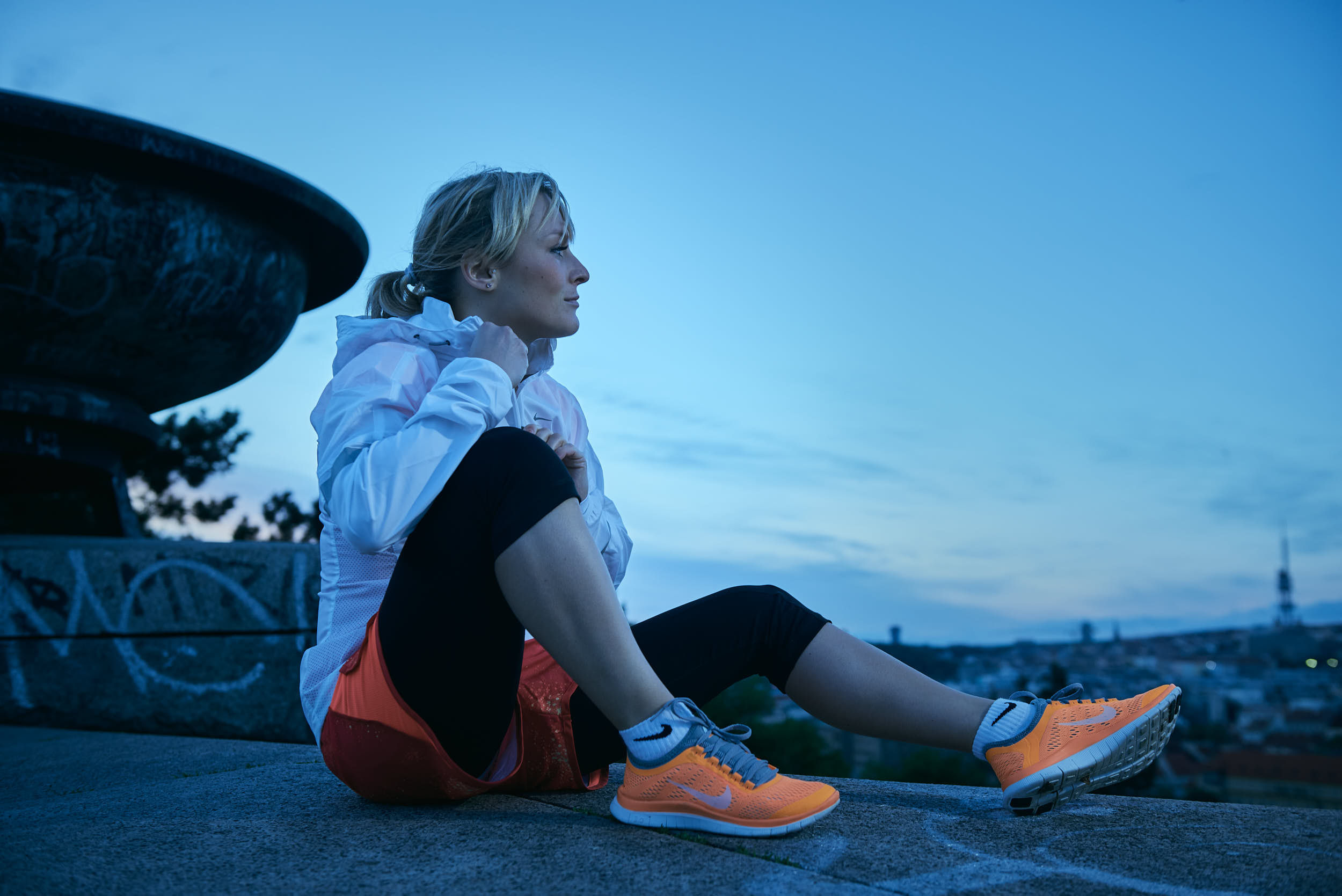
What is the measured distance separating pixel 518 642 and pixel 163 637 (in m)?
2.77

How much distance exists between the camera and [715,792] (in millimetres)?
1453

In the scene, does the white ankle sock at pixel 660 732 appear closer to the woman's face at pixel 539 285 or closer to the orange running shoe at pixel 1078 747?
the orange running shoe at pixel 1078 747

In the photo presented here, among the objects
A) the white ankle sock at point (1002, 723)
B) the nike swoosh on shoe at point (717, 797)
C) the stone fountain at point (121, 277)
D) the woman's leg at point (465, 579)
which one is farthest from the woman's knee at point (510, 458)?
the stone fountain at point (121, 277)

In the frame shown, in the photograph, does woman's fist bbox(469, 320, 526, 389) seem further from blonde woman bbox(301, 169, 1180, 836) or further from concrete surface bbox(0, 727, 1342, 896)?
concrete surface bbox(0, 727, 1342, 896)

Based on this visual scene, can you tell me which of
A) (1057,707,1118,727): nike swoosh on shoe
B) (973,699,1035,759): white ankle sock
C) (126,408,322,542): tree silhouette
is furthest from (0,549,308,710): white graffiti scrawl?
(126,408,322,542): tree silhouette

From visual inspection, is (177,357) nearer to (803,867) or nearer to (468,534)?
(468,534)

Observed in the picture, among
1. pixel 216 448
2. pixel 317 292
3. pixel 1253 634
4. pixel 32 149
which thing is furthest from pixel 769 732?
pixel 1253 634

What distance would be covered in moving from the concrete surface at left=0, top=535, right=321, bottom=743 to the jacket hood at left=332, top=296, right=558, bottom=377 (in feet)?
7.21

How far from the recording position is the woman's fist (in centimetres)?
174

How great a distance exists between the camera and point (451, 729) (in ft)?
5.10

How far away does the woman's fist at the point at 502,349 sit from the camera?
5.71ft

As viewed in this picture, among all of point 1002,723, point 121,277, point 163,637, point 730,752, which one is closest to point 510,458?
point 730,752

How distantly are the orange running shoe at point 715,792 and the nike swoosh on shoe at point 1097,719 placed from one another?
0.46 m

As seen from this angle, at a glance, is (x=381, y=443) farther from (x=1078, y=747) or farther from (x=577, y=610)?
(x=1078, y=747)
